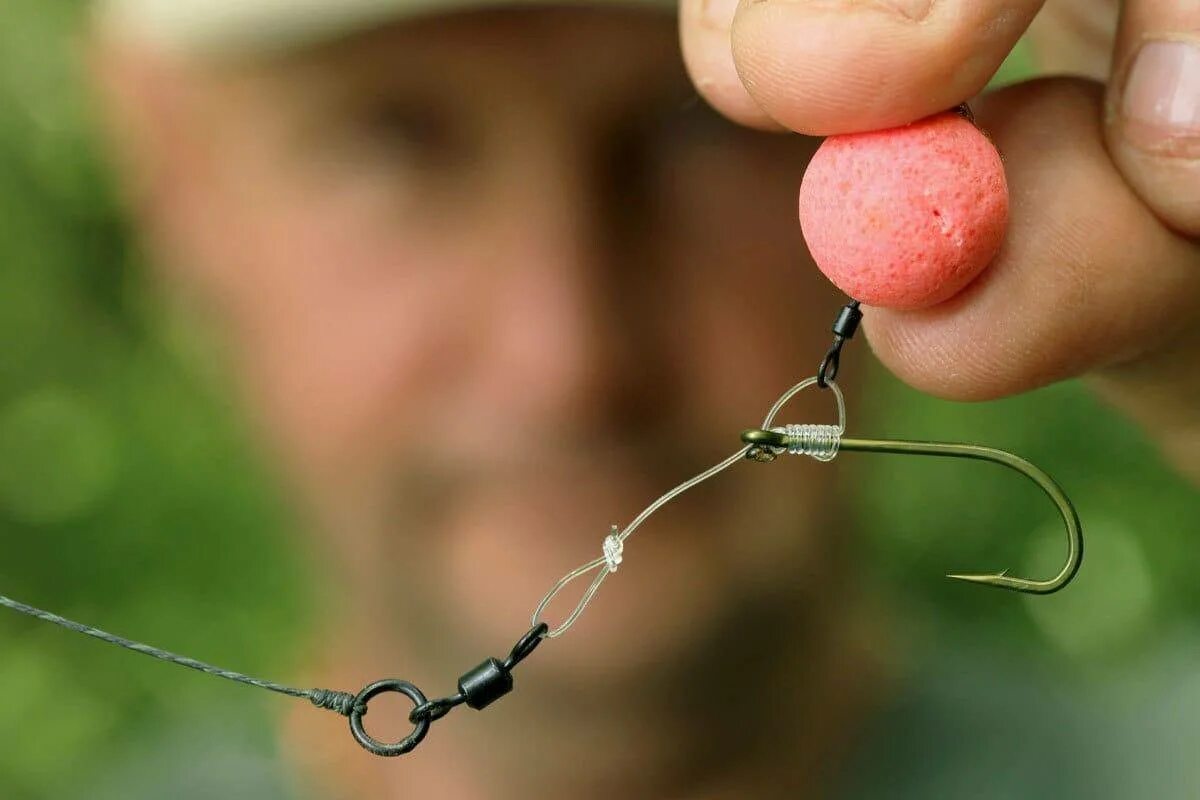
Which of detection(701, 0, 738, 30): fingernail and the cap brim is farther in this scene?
the cap brim

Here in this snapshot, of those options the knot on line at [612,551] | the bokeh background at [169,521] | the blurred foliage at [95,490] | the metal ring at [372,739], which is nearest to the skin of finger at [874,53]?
the knot on line at [612,551]

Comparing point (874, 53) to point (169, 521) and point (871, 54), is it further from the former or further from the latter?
point (169, 521)

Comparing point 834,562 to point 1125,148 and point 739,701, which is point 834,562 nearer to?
point 739,701

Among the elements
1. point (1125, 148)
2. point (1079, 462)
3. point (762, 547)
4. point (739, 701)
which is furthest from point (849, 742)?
point (1125, 148)

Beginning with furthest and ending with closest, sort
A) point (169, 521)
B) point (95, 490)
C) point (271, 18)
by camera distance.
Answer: point (169, 521) → point (95, 490) → point (271, 18)

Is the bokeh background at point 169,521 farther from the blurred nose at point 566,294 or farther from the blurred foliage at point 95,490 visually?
the blurred nose at point 566,294

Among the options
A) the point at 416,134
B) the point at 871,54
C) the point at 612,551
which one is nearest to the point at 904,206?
the point at 871,54

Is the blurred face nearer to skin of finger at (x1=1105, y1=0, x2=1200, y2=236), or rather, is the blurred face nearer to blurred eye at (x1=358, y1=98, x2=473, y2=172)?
blurred eye at (x1=358, y1=98, x2=473, y2=172)

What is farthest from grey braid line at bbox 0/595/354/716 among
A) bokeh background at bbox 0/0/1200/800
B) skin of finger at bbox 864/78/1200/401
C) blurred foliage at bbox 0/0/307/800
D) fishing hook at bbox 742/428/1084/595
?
blurred foliage at bbox 0/0/307/800
